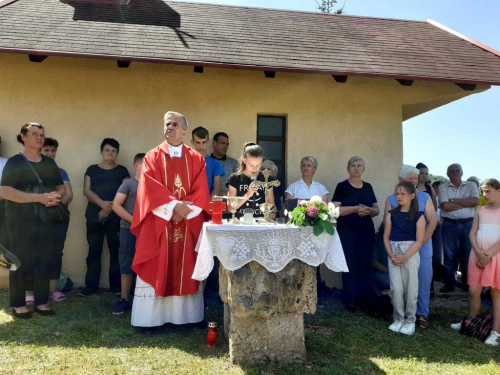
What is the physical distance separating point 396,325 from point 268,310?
1.95 m

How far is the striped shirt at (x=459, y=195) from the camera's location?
23.1 ft

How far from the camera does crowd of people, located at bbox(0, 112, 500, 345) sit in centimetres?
443

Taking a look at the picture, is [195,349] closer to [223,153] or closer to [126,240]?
[126,240]

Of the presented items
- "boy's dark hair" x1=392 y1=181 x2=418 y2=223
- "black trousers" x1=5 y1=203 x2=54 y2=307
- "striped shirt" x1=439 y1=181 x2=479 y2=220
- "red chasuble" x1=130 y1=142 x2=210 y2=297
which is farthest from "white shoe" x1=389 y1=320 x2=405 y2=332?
"black trousers" x1=5 y1=203 x2=54 y2=307

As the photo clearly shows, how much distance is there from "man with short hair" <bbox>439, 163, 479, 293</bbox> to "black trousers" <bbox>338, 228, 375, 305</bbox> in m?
2.00

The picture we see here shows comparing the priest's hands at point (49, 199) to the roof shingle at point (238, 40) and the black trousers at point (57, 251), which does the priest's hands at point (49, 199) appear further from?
the roof shingle at point (238, 40)

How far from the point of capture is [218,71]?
6.78m

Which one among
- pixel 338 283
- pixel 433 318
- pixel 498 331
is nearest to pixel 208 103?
pixel 338 283

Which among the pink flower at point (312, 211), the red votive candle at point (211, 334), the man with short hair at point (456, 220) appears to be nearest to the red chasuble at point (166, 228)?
the red votive candle at point (211, 334)

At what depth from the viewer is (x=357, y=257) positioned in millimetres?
5816

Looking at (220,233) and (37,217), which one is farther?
(37,217)

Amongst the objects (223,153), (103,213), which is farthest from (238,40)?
(103,213)

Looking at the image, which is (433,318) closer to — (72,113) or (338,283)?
(338,283)

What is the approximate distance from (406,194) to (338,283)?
241 cm
